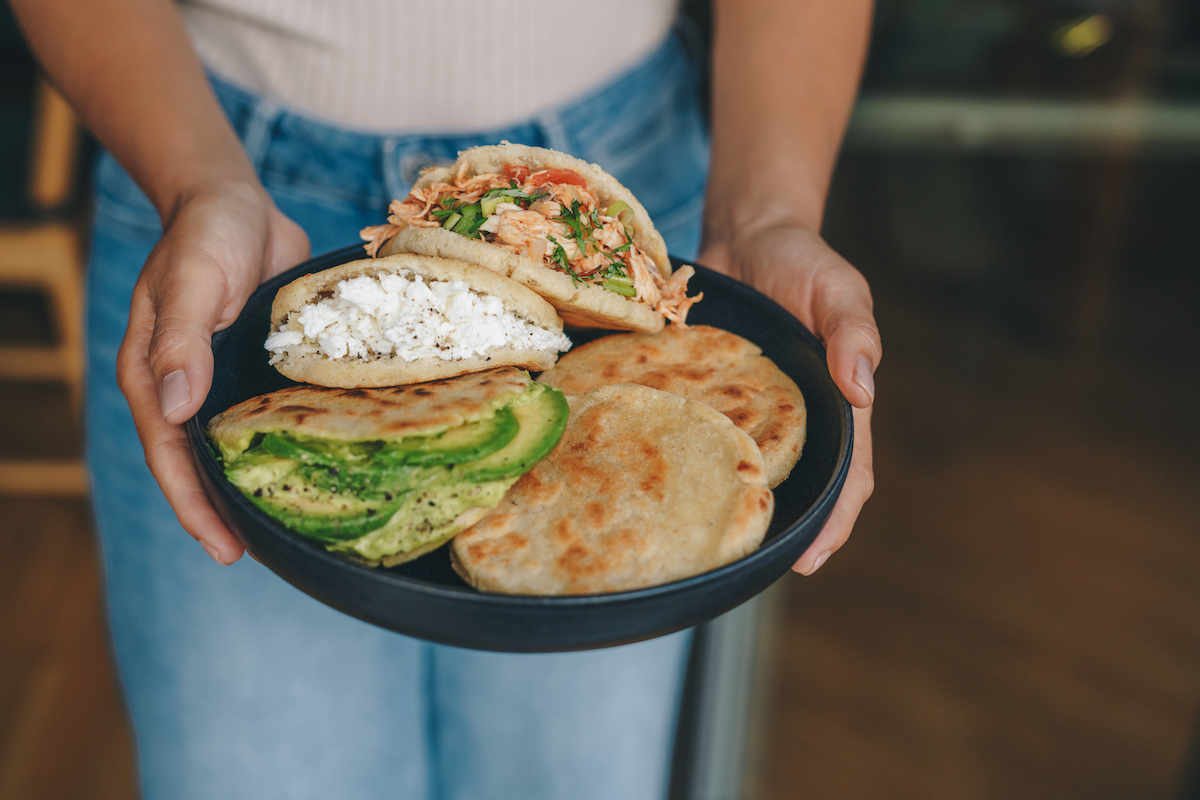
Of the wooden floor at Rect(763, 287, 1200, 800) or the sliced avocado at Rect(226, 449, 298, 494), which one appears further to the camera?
the wooden floor at Rect(763, 287, 1200, 800)

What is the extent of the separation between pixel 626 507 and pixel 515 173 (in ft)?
2.09

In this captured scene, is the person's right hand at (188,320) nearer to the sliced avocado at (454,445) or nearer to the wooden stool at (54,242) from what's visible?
the sliced avocado at (454,445)

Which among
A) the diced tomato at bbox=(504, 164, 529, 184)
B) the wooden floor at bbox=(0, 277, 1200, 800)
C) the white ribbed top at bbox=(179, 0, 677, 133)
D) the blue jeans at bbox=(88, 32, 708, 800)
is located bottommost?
the wooden floor at bbox=(0, 277, 1200, 800)

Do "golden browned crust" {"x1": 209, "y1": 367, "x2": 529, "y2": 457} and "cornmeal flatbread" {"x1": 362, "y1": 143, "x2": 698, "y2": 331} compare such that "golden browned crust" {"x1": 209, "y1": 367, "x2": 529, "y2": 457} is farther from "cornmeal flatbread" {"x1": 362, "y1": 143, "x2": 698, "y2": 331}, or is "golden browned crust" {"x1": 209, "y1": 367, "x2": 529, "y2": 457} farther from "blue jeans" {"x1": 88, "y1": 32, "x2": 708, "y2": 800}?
"blue jeans" {"x1": 88, "y1": 32, "x2": 708, "y2": 800}

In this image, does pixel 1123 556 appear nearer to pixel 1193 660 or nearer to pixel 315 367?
pixel 1193 660

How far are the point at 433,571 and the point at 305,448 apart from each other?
0.26m

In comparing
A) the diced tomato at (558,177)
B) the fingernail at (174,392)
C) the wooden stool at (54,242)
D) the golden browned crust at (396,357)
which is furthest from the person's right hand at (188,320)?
the wooden stool at (54,242)

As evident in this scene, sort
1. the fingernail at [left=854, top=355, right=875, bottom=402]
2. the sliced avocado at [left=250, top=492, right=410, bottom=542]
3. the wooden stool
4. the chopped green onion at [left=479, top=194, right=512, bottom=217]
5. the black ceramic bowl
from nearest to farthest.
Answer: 1. the black ceramic bowl
2. the sliced avocado at [left=250, top=492, right=410, bottom=542]
3. the fingernail at [left=854, top=355, right=875, bottom=402]
4. the chopped green onion at [left=479, top=194, right=512, bottom=217]
5. the wooden stool

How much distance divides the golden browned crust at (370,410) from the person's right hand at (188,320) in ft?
0.25

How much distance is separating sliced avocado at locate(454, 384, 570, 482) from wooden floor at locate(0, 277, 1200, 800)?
2.15m

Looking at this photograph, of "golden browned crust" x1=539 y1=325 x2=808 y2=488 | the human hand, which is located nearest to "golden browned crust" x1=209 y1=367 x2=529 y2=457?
"golden browned crust" x1=539 y1=325 x2=808 y2=488

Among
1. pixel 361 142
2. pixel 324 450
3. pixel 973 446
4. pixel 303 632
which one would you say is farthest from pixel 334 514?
pixel 973 446

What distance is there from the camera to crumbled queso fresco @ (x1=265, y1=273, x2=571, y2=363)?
1.36 meters

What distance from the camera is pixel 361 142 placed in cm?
176
